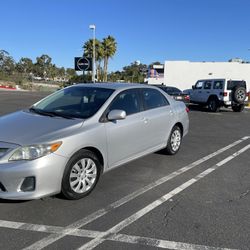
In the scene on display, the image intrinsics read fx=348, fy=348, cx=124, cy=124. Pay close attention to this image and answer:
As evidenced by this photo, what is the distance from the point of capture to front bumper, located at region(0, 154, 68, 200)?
4039 mm

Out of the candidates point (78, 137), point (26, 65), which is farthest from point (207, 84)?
point (26, 65)

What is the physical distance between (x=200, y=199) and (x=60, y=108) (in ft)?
8.37

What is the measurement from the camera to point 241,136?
1039 cm

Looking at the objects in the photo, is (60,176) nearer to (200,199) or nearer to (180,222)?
(180,222)

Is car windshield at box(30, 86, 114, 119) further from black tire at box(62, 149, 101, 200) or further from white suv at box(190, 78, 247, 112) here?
white suv at box(190, 78, 247, 112)

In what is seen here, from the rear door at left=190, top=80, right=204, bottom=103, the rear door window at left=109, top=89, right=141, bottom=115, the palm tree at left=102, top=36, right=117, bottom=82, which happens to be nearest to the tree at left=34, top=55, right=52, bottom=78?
the palm tree at left=102, top=36, right=117, bottom=82

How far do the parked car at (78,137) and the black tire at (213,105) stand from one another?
12642 millimetres

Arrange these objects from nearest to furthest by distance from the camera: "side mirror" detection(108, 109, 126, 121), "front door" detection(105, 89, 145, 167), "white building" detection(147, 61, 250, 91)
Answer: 1. "side mirror" detection(108, 109, 126, 121)
2. "front door" detection(105, 89, 145, 167)
3. "white building" detection(147, 61, 250, 91)

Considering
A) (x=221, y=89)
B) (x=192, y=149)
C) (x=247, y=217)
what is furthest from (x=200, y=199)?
(x=221, y=89)

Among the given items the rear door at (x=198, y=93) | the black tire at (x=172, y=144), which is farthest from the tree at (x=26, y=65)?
the black tire at (x=172, y=144)

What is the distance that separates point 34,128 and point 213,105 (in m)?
15.7

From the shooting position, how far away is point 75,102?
5.69m

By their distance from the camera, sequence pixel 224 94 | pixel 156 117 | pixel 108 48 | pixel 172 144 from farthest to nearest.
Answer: pixel 108 48 → pixel 224 94 → pixel 172 144 → pixel 156 117

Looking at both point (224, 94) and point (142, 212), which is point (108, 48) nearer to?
point (224, 94)
